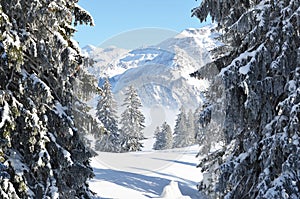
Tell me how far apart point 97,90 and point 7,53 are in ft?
16.9

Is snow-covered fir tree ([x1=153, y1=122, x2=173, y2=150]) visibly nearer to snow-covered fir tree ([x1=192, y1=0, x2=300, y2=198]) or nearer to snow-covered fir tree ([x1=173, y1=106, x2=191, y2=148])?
snow-covered fir tree ([x1=173, y1=106, x2=191, y2=148])

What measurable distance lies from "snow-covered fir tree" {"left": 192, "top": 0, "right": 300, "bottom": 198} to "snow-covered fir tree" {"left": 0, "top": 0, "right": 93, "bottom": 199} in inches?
125

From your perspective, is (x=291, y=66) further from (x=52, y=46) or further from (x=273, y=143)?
(x=52, y=46)

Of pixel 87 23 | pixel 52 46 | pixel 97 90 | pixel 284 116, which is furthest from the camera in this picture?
pixel 97 90

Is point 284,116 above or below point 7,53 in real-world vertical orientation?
below

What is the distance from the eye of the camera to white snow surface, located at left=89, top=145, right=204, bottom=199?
20261 mm

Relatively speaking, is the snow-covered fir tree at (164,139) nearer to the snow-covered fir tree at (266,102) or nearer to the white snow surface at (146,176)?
the white snow surface at (146,176)

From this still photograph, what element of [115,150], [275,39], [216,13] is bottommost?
[115,150]

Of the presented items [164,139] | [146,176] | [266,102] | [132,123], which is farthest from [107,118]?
[266,102]

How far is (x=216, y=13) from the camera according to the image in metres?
7.47

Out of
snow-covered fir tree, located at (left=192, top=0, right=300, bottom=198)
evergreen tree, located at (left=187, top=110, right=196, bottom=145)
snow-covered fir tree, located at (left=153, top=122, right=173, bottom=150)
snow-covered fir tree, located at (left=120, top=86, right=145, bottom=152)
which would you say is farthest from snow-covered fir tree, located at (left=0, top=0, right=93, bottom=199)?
evergreen tree, located at (left=187, top=110, right=196, bottom=145)

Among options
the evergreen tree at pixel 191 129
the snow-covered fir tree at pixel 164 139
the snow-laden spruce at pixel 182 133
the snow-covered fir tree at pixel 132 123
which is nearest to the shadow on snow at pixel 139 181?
the snow-covered fir tree at pixel 132 123

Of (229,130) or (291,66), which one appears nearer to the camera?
(291,66)

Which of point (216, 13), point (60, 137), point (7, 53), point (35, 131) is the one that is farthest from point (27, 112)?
point (216, 13)
